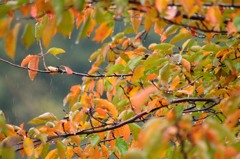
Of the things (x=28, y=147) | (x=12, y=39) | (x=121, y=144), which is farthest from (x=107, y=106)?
(x=12, y=39)

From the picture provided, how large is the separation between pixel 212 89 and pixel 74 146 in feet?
1.63

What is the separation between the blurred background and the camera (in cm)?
1094

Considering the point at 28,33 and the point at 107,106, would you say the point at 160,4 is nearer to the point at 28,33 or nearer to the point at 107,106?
the point at 28,33

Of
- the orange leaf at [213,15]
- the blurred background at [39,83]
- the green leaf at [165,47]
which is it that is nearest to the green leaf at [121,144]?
the green leaf at [165,47]

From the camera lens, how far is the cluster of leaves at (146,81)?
899mm

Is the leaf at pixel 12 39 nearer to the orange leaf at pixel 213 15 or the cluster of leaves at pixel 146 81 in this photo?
the cluster of leaves at pixel 146 81

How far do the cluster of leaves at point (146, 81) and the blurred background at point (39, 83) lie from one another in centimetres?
865

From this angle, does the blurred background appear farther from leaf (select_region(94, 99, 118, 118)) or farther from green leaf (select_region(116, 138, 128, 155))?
leaf (select_region(94, 99, 118, 118))

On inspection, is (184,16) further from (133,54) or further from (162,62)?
(133,54)

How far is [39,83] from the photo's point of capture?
11.8 meters

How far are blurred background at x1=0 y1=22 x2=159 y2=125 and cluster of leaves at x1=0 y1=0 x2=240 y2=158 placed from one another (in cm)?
865

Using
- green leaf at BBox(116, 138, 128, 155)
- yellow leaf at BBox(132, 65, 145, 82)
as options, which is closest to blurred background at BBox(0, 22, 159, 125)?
green leaf at BBox(116, 138, 128, 155)

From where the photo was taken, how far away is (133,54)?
198 cm

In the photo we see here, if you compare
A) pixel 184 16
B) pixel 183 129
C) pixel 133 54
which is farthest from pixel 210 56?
pixel 183 129
